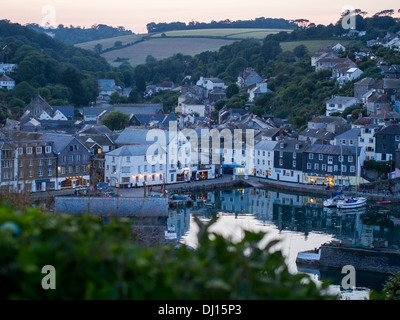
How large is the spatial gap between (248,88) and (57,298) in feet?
110

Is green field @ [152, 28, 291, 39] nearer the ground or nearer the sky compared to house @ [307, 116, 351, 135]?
nearer the sky

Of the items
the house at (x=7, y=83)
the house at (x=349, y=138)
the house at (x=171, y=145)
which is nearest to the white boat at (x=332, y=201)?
the house at (x=349, y=138)

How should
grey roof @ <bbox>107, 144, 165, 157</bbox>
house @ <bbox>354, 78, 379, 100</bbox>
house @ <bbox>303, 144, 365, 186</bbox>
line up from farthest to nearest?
1. house @ <bbox>354, 78, 379, 100</bbox>
2. house @ <bbox>303, 144, 365, 186</bbox>
3. grey roof @ <bbox>107, 144, 165, 157</bbox>

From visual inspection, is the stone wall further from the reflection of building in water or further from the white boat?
the white boat

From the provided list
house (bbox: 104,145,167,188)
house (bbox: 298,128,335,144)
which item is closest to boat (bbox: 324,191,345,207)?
house (bbox: 298,128,335,144)

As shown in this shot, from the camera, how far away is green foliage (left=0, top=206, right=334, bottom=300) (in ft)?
6.87

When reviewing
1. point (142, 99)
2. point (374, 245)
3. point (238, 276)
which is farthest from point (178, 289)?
point (142, 99)

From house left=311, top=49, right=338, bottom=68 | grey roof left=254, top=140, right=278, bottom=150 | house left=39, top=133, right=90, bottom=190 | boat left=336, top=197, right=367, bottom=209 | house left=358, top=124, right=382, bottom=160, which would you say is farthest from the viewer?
house left=311, top=49, right=338, bottom=68

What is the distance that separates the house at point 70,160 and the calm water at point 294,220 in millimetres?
3315

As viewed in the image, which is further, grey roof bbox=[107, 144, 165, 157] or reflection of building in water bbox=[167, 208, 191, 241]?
grey roof bbox=[107, 144, 165, 157]

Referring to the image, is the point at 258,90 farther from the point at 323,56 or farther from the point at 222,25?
the point at 222,25

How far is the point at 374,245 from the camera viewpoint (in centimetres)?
1188

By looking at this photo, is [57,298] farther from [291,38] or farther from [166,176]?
[291,38]

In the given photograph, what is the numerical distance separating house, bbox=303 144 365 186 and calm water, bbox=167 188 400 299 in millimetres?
1690
